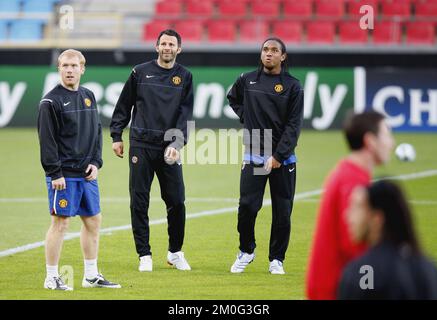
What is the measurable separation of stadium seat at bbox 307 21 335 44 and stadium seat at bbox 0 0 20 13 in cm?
838

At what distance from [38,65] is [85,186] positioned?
64.8ft

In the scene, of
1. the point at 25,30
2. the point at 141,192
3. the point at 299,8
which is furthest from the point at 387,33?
the point at 141,192

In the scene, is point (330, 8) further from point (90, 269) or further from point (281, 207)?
point (90, 269)

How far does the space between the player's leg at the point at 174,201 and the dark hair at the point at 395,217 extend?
5.45 meters

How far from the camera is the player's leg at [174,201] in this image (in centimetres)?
988

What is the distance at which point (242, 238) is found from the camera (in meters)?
9.83

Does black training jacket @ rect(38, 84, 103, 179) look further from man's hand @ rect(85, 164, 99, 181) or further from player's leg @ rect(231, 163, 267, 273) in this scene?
player's leg @ rect(231, 163, 267, 273)

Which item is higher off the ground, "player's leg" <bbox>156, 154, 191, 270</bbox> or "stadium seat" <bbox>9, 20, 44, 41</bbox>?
"stadium seat" <bbox>9, 20, 44, 41</bbox>

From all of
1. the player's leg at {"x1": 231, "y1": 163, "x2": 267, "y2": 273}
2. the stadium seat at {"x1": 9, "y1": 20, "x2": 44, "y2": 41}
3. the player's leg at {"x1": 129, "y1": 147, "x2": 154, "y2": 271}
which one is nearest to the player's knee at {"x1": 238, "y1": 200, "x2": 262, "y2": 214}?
the player's leg at {"x1": 231, "y1": 163, "x2": 267, "y2": 273}

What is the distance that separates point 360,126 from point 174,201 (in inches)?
194

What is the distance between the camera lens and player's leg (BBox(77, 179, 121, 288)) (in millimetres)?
8727

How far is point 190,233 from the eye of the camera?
40.3 ft

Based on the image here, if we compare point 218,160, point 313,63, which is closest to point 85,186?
point 218,160
